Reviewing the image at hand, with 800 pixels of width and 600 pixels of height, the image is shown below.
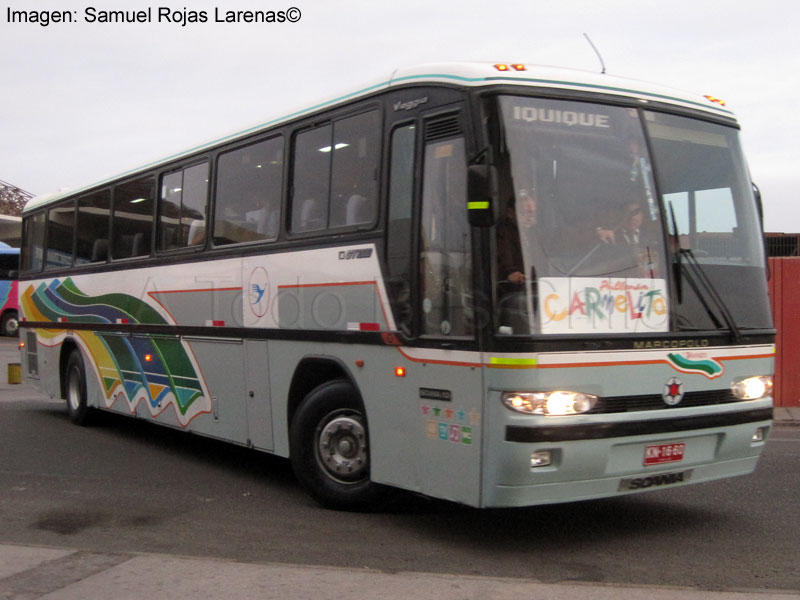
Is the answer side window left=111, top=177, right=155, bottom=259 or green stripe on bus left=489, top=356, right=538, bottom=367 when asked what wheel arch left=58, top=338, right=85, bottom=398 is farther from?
green stripe on bus left=489, top=356, right=538, bottom=367

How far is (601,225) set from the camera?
19.9 feet

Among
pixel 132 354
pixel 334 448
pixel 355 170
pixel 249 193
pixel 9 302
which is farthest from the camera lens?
pixel 9 302

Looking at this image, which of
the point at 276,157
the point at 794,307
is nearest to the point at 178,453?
the point at 276,157

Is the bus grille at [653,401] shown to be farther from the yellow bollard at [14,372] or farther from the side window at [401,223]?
the yellow bollard at [14,372]

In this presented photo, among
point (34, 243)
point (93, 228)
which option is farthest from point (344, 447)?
point (34, 243)

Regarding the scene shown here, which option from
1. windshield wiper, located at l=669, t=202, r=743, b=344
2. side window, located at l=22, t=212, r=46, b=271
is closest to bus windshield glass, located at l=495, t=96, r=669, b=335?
windshield wiper, located at l=669, t=202, r=743, b=344

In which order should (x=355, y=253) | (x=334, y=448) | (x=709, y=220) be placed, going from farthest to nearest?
(x=334, y=448) → (x=355, y=253) → (x=709, y=220)

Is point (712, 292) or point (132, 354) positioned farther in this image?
point (132, 354)

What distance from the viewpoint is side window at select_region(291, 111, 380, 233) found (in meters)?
7.10

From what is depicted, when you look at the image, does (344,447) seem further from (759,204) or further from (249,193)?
(759,204)

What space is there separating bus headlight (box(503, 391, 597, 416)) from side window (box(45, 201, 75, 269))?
902cm

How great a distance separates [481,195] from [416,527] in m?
2.56

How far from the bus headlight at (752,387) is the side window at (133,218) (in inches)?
264

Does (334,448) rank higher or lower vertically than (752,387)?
lower
